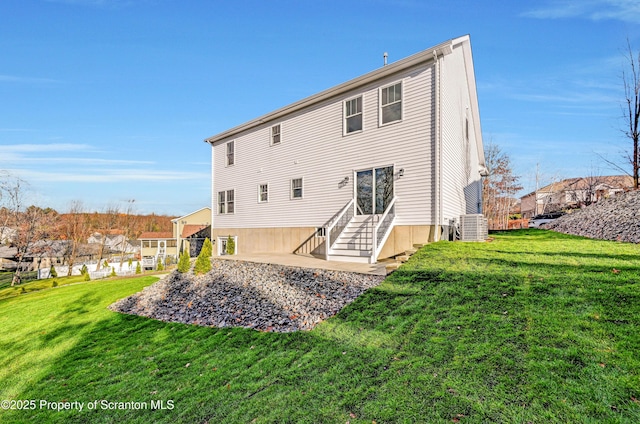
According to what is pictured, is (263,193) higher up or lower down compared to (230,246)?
higher up

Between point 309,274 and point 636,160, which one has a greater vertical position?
point 636,160

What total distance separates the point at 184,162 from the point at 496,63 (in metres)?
22.5

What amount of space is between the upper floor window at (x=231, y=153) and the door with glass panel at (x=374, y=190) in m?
8.31

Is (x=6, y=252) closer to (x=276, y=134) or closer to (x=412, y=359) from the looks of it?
(x=276, y=134)

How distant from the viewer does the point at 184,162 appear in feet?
84.1

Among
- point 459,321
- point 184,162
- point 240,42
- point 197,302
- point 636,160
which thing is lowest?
point 197,302

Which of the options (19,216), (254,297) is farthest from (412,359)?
(19,216)

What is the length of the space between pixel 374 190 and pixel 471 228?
3.40 metres

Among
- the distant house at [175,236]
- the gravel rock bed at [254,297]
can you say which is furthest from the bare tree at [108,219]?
the gravel rock bed at [254,297]

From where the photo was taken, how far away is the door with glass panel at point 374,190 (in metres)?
10.5

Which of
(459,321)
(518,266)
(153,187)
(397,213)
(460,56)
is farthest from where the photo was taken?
(153,187)

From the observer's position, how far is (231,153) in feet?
55.6

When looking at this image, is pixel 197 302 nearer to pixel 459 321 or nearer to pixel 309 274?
pixel 309 274

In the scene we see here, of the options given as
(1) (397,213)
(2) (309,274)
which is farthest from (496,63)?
(2) (309,274)
